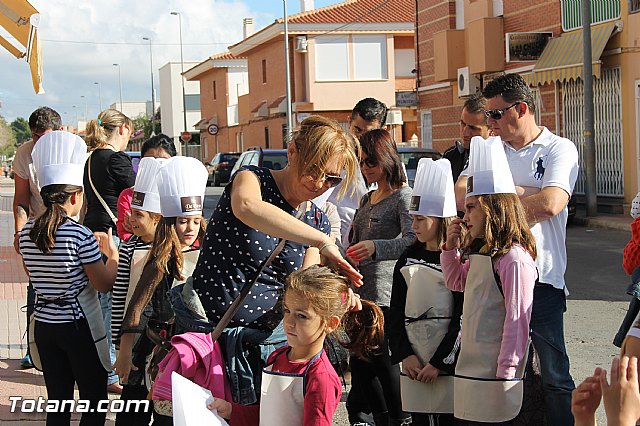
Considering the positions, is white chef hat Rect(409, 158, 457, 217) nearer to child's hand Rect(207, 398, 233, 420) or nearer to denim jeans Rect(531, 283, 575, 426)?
denim jeans Rect(531, 283, 575, 426)

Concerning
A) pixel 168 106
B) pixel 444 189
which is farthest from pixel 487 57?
pixel 168 106

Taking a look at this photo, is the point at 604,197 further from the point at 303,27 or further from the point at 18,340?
the point at 303,27

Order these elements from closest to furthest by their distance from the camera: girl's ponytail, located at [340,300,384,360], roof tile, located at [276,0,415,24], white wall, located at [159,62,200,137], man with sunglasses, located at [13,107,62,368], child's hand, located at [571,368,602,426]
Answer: child's hand, located at [571,368,602,426] → girl's ponytail, located at [340,300,384,360] → man with sunglasses, located at [13,107,62,368] → roof tile, located at [276,0,415,24] → white wall, located at [159,62,200,137]

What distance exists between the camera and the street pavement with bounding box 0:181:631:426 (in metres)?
7.10

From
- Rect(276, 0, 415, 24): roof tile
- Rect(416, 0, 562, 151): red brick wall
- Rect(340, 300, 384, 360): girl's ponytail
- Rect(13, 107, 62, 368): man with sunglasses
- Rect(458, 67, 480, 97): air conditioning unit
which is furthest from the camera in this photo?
Rect(276, 0, 415, 24): roof tile

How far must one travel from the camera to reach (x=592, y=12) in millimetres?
21812

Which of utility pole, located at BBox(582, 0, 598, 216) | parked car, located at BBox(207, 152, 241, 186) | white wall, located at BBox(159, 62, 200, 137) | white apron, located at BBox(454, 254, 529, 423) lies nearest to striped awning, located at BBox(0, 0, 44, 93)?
white apron, located at BBox(454, 254, 529, 423)

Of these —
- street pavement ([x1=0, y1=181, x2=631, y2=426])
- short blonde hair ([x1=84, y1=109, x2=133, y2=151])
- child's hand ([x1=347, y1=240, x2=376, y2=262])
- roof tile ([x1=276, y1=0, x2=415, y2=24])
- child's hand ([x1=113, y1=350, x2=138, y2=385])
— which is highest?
roof tile ([x1=276, y1=0, x2=415, y2=24])

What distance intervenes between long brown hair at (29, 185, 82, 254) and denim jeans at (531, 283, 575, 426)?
2484mm

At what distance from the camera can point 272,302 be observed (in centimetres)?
387

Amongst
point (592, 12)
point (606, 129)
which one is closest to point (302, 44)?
point (592, 12)

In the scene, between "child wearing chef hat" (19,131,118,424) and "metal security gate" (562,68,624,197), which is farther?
"metal security gate" (562,68,624,197)

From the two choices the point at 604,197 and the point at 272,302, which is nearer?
the point at 272,302

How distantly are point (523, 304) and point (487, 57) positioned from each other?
75.2ft
